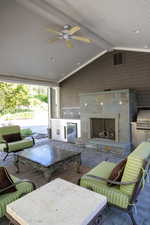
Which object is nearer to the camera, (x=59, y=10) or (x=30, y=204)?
(x=30, y=204)

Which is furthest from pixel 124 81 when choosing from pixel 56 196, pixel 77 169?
pixel 56 196

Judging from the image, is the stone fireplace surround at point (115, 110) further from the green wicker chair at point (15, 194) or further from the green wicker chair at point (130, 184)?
the green wicker chair at point (15, 194)

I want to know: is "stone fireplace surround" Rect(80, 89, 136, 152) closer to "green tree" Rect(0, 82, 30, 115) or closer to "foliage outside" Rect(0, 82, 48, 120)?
"foliage outside" Rect(0, 82, 48, 120)

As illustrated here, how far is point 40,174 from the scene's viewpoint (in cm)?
337

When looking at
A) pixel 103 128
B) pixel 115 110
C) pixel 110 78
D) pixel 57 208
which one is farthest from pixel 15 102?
pixel 57 208

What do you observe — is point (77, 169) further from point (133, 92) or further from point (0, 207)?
point (133, 92)

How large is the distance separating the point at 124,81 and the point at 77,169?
378 cm

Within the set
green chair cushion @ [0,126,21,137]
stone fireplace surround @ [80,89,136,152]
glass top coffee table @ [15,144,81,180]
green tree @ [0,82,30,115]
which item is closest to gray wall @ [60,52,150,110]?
stone fireplace surround @ [80,89,136,152]

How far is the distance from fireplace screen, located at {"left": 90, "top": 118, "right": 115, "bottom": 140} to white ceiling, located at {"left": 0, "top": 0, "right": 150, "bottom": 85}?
2.71 m

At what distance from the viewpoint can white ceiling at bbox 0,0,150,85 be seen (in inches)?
115

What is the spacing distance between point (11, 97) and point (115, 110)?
704 centimetres

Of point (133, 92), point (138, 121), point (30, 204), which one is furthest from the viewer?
point (133, 92)

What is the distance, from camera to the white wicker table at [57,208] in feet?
4.06

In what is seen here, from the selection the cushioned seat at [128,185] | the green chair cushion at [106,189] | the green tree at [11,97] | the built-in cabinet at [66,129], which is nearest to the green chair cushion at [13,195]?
the green chair cushion at [106,189]
